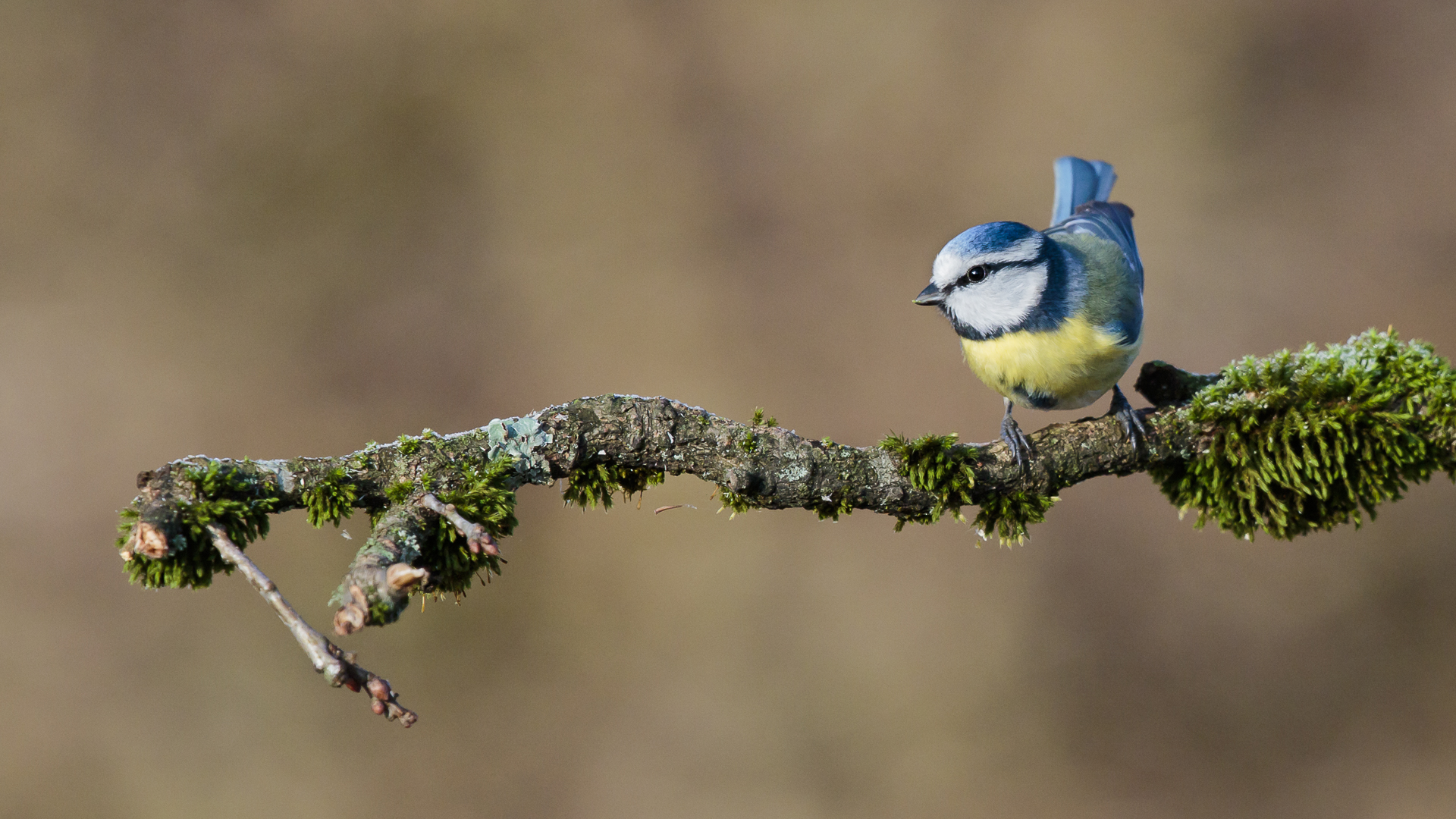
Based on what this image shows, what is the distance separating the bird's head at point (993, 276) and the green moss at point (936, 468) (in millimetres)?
563

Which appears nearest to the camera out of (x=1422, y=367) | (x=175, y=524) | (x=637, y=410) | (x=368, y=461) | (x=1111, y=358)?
(x=175, y=524)

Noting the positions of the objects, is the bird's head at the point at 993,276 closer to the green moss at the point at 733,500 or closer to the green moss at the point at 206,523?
the green moss at the point at 733,500

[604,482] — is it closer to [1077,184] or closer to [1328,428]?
[1328,428]

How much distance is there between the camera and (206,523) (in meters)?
1.08

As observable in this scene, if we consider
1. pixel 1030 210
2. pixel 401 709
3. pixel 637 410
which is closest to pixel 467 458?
pixel 637 410

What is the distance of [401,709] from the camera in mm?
907

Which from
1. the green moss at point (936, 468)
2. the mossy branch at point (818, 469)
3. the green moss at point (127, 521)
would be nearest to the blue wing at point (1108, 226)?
the mossy branch at point (818, 469)

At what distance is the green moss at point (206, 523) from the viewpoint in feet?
3.59

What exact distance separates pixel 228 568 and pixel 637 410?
58cm

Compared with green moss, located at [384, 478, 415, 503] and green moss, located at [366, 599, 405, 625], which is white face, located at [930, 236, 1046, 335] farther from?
green moss, located at [366, 599, 405, 625]

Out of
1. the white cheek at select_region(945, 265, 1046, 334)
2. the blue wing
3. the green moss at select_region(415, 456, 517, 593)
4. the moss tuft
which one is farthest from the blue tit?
the green moss at select_region(415, 456, 517, 593)

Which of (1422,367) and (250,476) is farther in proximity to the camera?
(1422,367)

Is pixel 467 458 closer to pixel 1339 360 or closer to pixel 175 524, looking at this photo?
pixel 175 524

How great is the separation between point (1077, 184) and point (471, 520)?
7.32 ft
